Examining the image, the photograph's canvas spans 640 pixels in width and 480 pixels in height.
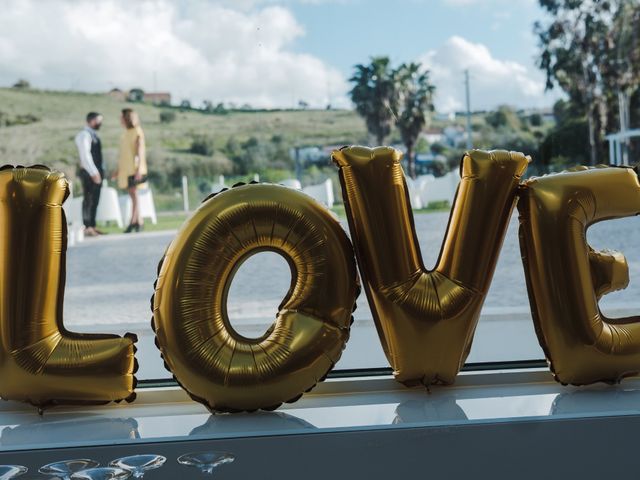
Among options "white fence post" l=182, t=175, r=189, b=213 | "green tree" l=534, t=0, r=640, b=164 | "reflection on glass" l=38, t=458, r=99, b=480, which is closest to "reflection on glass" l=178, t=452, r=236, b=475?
"reflection on glass" l=38, t=458, r=99, b=480

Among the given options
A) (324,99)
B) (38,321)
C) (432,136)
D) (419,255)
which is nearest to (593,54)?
(432,136)

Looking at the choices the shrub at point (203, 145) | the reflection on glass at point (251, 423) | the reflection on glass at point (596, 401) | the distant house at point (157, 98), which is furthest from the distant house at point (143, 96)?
the reflection on glass at point (596, 401)

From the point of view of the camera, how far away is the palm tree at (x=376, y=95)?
5.87 feet

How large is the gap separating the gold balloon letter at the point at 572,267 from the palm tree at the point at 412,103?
0.54m

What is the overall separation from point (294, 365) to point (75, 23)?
4.32 feet

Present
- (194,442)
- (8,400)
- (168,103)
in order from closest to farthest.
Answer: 1. (194,442)
2. (8,400)
3. (168,103)

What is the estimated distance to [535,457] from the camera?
3.92 feet

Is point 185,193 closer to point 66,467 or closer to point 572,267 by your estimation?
point 66,467

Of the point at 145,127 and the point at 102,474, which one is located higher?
the point at 145,127

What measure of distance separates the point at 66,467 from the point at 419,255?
68cm

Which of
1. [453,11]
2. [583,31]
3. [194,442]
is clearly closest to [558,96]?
[583,31]

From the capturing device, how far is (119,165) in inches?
81.4

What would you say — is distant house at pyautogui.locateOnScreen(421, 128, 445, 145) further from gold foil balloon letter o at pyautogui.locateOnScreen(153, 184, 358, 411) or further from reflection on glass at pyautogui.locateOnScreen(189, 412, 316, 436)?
reflection on glass at pyautogui.locateOnScreen(189, 412, 316, 436)

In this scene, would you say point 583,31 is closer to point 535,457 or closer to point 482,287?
point 482,287
